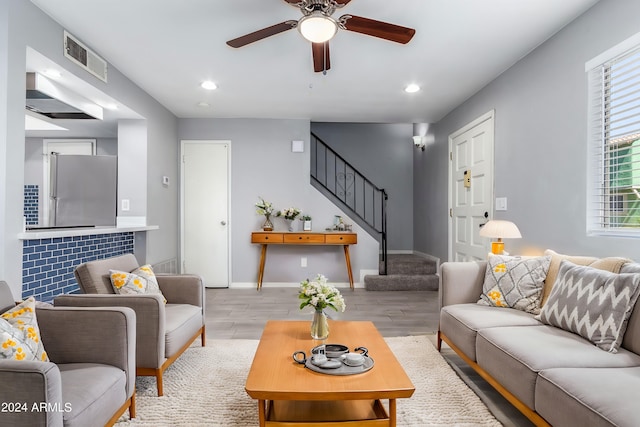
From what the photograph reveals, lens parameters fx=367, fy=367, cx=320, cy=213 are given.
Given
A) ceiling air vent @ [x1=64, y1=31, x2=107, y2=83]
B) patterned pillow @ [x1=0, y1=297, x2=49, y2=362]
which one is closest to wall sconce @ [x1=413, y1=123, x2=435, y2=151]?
ceiling air vent @ [x1=64, y1=31, x2=107, y2=83]

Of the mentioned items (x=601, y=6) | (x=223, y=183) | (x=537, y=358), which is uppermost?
(x=601, y=6)

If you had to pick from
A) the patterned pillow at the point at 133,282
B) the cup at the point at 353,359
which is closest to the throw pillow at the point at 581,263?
the cup at the point at 353,359

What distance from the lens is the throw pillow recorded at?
207 cm

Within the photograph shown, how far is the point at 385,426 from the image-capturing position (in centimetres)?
156

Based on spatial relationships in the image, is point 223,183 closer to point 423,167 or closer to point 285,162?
point 285,162

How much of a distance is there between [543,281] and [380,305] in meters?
2.17

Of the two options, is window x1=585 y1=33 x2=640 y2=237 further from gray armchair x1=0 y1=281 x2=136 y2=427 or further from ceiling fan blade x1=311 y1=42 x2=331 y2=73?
gray armchair x1=0 y1=281 x2=136 y2=427

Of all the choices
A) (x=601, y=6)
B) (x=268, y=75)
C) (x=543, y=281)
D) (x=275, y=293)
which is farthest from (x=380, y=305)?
(x=601, y=6)

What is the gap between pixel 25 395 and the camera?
4.00 ft

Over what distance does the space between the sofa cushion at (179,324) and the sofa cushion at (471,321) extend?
1849mm

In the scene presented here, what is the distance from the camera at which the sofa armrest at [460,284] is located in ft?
9.45

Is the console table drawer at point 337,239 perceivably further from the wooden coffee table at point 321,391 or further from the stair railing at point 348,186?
the wooden coffee table at point 321,391

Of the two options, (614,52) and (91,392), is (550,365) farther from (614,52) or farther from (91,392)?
(614,52)

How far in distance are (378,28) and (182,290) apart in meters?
2.37
